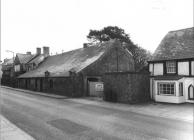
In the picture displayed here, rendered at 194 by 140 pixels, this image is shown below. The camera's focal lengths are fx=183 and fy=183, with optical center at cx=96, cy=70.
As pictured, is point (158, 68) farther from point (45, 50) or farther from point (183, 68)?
point (45, 50)

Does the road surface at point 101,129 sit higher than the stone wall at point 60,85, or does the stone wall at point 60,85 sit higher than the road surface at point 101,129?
the stone wall at point 60,85

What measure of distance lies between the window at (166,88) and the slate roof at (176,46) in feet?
10.8

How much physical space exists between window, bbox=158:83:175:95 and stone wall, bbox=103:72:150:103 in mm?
1525

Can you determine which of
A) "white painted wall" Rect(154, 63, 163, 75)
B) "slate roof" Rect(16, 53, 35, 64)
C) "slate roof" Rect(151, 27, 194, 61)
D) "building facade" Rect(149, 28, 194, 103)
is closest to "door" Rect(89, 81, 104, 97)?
"building facade" Rect(149, 28, 194, 103)

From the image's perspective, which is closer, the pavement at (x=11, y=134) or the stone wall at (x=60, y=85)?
the pavement at (x=11, y=134)

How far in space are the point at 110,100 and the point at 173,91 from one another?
6.89 m

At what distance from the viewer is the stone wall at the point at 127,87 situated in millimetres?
19656

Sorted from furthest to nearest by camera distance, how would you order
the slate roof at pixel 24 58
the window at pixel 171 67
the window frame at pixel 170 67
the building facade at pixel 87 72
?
the slate roof at pixel 24 58 → the building facade at pixel 87 72 → the window at pixel 171 67 → the window frame at pixel 170 67

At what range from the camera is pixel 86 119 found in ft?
39.5

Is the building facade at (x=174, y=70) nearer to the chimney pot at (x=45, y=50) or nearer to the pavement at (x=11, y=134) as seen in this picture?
the pavement at (x=11, y=134)

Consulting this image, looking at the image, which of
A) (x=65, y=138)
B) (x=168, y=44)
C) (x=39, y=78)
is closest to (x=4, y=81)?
(x=39, y=78)

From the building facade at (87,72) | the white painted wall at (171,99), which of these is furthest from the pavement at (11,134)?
the building facade at (87,72)

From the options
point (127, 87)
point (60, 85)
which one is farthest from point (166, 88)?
point (60, 85)

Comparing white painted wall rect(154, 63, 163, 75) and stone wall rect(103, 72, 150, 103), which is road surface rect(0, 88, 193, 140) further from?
white painted wall rect(154, 63, 163, 75)
